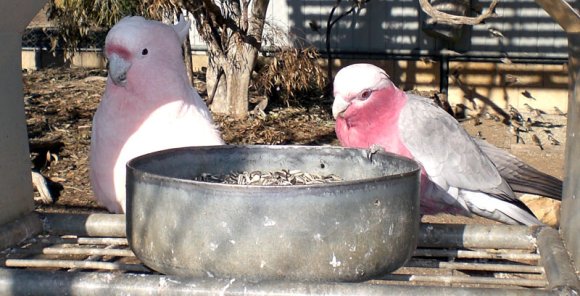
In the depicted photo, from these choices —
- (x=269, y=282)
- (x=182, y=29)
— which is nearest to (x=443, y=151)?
(x=182, y=29)

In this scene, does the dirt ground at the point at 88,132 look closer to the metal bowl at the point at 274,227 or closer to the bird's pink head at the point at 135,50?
the bird's pink head at the point at 135,50

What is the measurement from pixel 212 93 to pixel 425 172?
420cm

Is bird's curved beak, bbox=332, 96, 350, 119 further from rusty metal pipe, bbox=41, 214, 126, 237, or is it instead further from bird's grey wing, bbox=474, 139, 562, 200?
rusty metal pipe, bbox=41, 214, 126, 237

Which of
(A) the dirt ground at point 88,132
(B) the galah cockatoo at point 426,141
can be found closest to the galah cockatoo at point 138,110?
(B) the galah cockatoo at point 426,141

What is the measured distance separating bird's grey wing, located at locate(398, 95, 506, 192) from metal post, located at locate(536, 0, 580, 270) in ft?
4.87

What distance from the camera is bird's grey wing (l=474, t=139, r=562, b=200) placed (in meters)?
3.12

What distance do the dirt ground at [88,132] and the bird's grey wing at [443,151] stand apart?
140 centimetres

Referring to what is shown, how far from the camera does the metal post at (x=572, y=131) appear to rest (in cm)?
149

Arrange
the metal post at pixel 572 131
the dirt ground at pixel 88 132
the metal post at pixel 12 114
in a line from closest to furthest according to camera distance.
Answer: the metal post at pixel 572 131 < the metal post at pixel 12 114 < the dirt ground at pixel 88 132

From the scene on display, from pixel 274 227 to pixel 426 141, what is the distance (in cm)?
198

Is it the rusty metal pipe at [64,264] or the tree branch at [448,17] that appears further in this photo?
the tree branch at [448,17]

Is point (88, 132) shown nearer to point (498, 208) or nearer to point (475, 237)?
point (498, 208)

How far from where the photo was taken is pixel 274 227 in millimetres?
1311

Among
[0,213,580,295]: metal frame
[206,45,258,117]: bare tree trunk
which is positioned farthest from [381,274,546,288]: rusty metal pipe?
[206,45,258,117]: bare tree trunk
